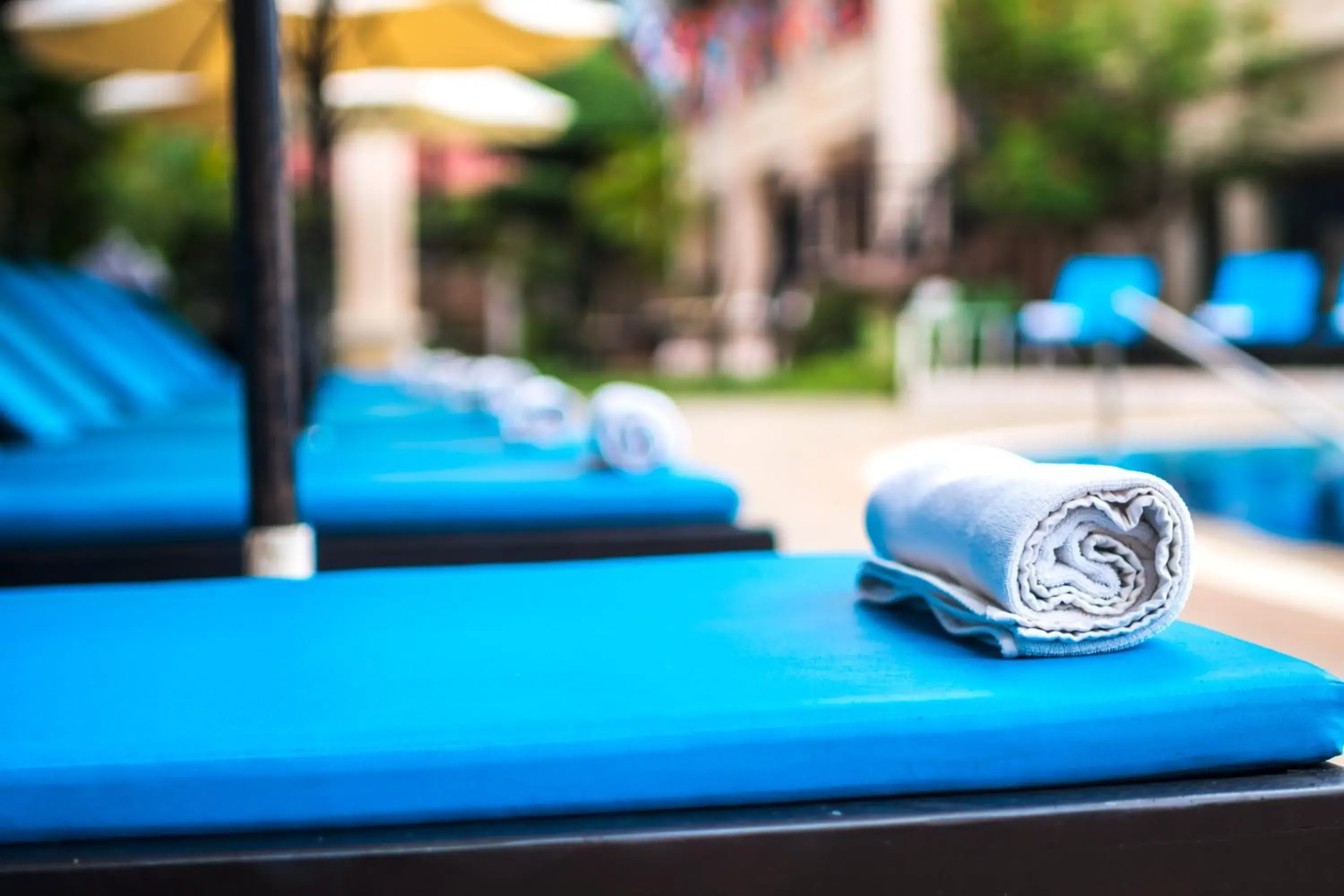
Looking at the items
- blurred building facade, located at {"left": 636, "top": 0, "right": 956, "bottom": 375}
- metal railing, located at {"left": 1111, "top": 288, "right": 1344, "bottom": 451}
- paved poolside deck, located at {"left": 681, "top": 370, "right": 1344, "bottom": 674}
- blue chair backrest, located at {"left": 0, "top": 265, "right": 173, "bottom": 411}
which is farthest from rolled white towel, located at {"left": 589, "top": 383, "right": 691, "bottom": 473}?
blurred building facade, located at {"left": 636, "top": 0, "right": 956, "bottom": 375}

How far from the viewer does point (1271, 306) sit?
9.65 meters

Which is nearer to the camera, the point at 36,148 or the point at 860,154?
the point at 36,148

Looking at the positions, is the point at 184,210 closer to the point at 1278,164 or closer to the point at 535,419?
the point at 1278,164

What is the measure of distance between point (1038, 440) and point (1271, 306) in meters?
3.17

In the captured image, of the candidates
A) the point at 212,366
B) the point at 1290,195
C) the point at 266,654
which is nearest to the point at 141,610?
the point at 266,654

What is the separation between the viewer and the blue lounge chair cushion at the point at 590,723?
1.29 m

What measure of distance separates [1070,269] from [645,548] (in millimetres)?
8285

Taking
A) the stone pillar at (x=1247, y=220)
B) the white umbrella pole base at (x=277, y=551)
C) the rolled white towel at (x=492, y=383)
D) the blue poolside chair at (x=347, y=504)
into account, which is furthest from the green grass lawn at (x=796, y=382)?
the white umbrella pole base at (x=277, y=551)

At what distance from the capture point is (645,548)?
9.71 feet

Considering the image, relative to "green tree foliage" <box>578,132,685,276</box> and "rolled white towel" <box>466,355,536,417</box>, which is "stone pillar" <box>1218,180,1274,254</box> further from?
"rolled white towel" <box>466,355,536,417</box>

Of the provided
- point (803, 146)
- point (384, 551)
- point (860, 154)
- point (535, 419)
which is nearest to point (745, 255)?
point (803, 146)

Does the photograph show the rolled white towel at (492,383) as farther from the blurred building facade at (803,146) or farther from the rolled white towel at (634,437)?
the blurred building facade at (803,146)

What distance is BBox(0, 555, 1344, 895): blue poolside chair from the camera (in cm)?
127

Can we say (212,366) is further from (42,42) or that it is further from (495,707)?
(495,707)
